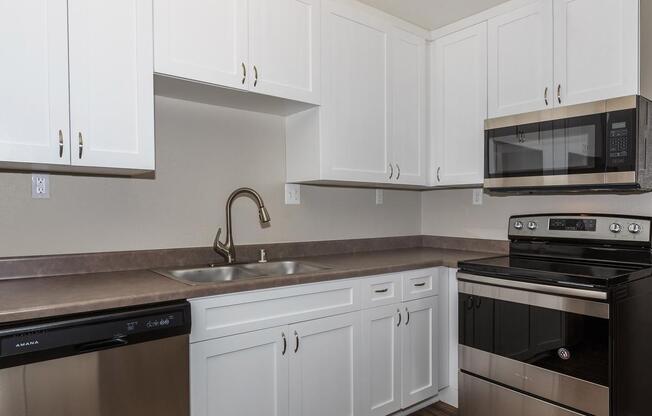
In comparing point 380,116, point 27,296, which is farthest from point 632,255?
point 27,296

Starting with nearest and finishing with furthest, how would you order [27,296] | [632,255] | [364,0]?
[27,296], [632,255], [364,0]

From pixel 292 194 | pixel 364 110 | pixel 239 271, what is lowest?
pixel 239 271

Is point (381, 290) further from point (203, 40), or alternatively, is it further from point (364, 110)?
point (203, 40)

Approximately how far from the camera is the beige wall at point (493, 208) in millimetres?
2211

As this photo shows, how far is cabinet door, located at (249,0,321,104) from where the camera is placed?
6.42 ft

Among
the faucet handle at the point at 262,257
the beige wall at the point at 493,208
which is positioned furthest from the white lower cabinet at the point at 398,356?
the beige wall at the point at 493,208

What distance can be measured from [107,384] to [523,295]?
173 centimetres

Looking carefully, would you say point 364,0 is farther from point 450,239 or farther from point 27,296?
point 27,296

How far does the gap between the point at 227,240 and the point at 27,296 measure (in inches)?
37.4

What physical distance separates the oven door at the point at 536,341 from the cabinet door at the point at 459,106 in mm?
754

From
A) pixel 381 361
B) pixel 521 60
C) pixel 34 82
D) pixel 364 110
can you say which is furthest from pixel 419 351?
pixel 34 82

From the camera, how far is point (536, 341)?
6.19 feet

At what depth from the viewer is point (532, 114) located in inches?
87.7

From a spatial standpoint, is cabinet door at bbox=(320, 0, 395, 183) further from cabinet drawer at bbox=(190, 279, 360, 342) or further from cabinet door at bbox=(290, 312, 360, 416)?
cabinet door at bbox=(290, 312, 360, 416)
